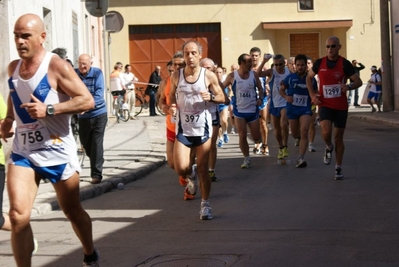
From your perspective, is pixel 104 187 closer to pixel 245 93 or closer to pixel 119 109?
pixel 245 93

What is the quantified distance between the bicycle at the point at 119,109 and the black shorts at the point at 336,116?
17.5 m

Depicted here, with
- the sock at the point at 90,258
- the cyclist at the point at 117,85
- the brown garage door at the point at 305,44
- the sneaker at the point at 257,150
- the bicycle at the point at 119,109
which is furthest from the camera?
the brown garage door at the point at 305,44

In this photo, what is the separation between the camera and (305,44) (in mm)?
44531

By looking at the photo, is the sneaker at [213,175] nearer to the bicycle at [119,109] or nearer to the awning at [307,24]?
the bicycle at [119,109]

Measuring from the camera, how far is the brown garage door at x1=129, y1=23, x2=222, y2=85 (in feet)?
144

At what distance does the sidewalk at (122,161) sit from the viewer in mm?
12031

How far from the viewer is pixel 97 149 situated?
13750mm

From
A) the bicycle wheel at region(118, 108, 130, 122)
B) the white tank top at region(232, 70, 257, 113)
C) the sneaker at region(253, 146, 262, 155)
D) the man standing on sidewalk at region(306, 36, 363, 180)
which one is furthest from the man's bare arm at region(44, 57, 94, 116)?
the bicycle wheel at region(118, 108, 130, 122)

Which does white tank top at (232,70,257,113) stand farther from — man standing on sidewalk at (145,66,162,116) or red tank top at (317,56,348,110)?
man standing on sidewalk at (145,66,162,116)

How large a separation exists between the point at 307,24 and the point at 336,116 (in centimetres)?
3071

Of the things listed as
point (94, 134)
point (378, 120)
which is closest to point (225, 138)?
point (378, 120)

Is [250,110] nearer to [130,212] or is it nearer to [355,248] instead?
[130,212]

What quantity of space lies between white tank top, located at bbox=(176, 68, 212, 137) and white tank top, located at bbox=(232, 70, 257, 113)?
5526 mm

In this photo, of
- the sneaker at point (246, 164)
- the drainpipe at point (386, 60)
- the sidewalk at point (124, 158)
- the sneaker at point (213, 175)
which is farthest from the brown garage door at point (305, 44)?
the sneaker at point (213, 175)
